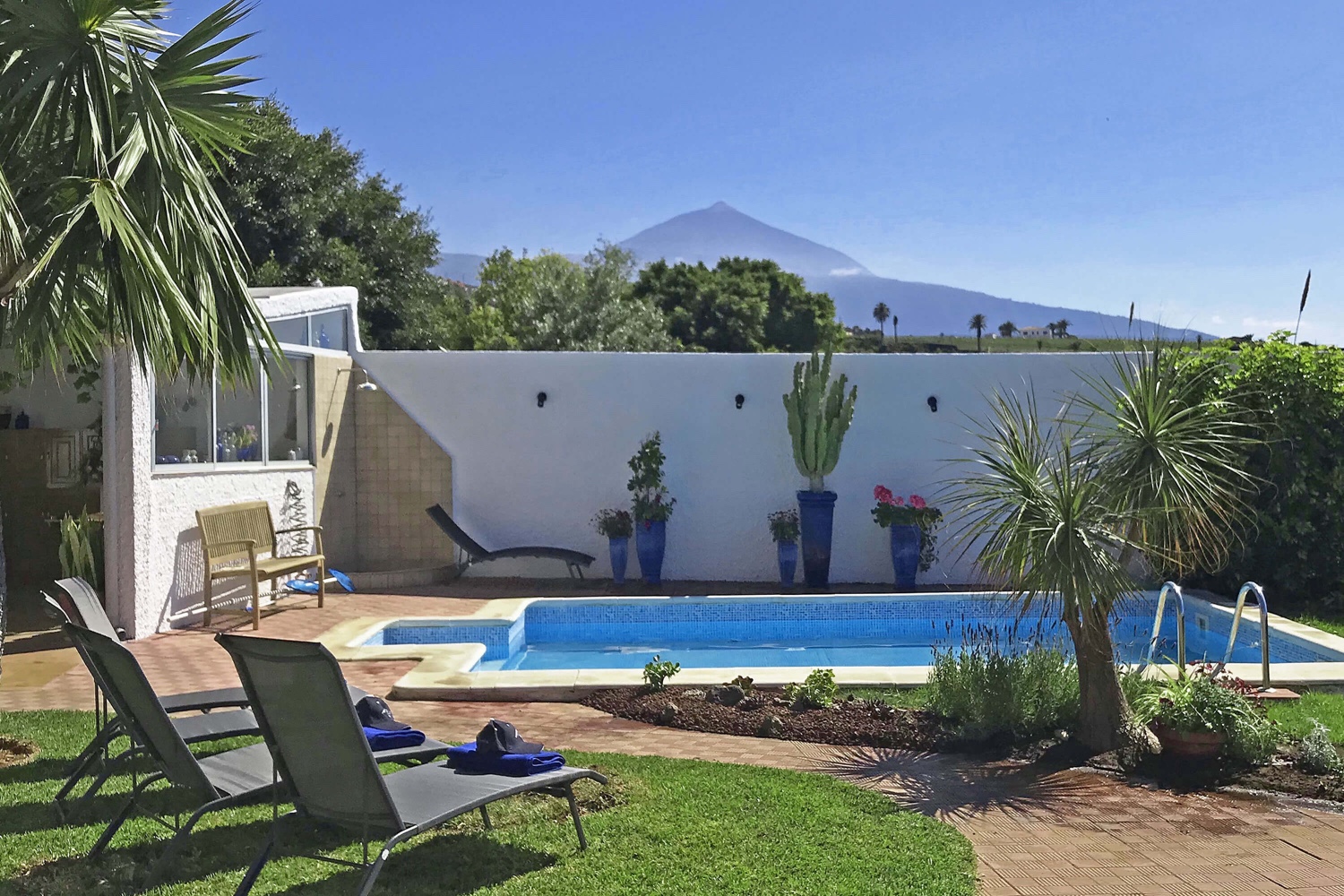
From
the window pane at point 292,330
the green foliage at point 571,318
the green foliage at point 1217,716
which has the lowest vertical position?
the green foliage at point 1217,716

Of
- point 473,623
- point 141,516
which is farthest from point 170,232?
point 473,623

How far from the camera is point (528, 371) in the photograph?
13.4 meters

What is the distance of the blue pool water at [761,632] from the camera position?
9.74 m

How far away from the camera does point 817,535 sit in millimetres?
12422

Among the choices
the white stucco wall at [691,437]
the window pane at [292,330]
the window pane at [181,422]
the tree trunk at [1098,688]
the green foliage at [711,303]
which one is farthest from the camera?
the green foliage at [711,303]

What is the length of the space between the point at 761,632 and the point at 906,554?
90.1 inches

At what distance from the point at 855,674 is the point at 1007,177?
38.8 meters

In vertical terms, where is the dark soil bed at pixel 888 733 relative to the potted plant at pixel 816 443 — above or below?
below

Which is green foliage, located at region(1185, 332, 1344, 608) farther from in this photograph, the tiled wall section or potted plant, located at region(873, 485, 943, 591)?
the tiled wall section

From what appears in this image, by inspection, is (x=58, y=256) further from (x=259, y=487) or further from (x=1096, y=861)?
(x=259, y=487)

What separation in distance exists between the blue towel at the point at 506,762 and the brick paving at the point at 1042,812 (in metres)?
1.56

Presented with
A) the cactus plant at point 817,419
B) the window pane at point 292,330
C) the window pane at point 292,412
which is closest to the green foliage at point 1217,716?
the cactus plant at point 817,419

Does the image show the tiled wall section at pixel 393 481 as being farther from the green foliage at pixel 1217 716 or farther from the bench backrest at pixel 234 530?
the green foliage at pixel 1217 716

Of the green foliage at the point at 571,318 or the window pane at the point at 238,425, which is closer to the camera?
the window pane at the point at 238,425
